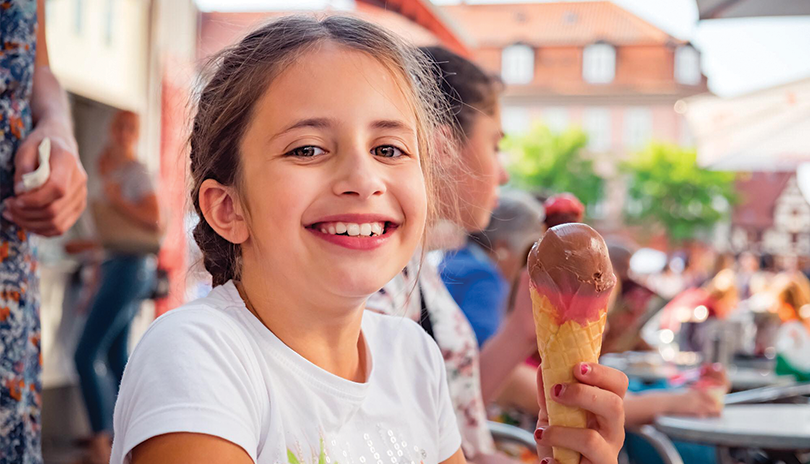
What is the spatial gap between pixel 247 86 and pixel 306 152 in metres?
0.17

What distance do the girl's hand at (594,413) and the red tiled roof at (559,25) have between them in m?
49.0

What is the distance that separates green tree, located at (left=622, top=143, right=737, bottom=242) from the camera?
42.3 m

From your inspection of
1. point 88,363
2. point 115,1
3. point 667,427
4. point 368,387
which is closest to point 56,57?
point 115,1

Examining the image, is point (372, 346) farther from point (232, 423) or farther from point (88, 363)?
point (88, 363)

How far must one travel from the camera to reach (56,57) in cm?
557

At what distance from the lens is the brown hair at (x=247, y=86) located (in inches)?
48.7

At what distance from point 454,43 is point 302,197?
401cm

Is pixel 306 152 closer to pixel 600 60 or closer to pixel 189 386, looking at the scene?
pixel 189 386

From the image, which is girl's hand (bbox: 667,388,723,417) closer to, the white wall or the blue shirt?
the blue shirt

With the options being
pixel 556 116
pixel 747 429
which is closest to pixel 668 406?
pixel 747 429

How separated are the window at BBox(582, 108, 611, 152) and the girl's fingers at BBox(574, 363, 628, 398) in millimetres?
47200

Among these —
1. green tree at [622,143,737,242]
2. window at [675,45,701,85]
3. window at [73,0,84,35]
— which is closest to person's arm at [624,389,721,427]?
window at [73,0,84,35]

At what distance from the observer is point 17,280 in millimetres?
1559

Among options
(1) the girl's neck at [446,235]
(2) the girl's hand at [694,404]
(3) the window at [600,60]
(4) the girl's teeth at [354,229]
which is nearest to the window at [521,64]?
(3) the window at [600,60]
